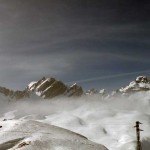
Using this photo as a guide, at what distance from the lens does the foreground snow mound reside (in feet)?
53.1

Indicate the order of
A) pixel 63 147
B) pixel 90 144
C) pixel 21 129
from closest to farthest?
pixel 63 147
pixel 90 144
pixel 21 129

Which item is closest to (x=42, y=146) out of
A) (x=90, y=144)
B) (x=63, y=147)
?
(x=63, y=147)

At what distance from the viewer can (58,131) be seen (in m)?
19.3

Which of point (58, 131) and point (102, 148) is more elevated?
point (58, 131)

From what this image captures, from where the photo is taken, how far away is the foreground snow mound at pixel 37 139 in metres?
16.2

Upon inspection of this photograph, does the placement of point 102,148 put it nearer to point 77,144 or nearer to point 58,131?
point 77,144

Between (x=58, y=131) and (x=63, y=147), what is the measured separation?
11.0 feet

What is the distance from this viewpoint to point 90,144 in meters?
17.3

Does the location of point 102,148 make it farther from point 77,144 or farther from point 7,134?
point 7,134

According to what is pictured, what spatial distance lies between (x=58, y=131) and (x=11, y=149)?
364 cm

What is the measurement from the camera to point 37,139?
659 inches

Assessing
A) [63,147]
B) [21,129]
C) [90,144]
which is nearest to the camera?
[63,147]

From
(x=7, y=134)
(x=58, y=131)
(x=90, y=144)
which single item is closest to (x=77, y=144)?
(x=90, y=144)

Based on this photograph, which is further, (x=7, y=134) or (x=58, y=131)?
(x=58, y=131)
